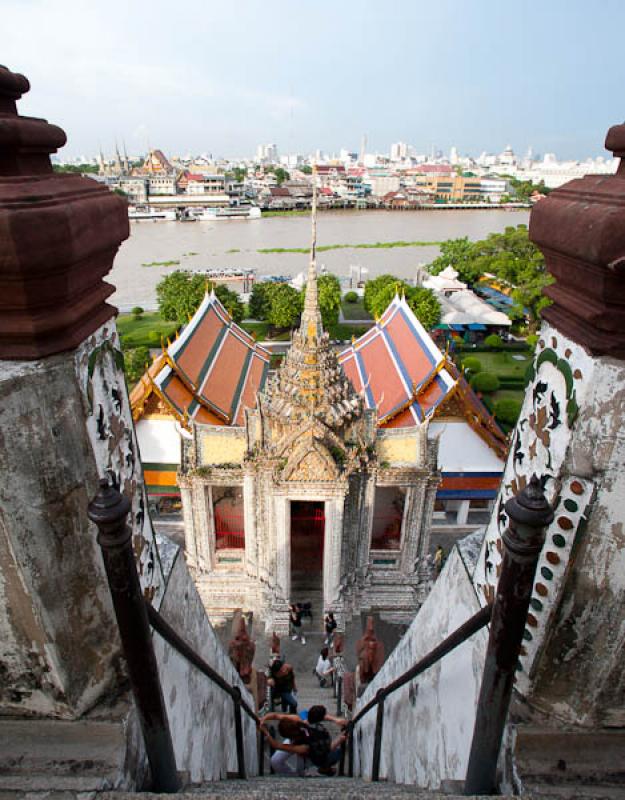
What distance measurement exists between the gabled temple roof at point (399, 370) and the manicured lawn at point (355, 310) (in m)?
14.9

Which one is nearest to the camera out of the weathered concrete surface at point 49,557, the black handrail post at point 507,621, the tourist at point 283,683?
the black handrail post at point 507,621

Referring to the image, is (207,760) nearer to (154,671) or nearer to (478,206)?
(154,671)

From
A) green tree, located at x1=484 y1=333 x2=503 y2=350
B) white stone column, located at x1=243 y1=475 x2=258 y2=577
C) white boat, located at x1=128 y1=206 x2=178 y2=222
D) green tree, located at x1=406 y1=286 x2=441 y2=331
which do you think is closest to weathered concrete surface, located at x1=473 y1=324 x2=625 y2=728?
white stone column, located at x1=243 y1=475 x2=258 y2=577

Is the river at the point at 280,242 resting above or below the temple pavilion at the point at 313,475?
below

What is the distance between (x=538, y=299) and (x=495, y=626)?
25.4m

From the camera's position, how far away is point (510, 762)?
8.23 ft

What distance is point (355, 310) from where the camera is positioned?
111ft

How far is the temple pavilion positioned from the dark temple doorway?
0.09 feet

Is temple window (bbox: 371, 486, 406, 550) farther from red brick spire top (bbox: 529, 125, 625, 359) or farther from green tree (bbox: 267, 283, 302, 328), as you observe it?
green tree (bbox: 267, 283, 302, 328)

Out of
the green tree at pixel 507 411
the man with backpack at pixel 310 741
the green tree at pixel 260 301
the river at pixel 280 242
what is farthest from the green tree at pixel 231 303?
the man with backpack at pixel 310 741

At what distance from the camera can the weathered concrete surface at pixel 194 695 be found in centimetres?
320

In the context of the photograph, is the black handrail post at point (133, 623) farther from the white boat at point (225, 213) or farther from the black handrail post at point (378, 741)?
the white boat at point (225, 213)

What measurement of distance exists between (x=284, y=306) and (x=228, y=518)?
1794 centimetres

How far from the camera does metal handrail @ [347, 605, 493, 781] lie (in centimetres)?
227
